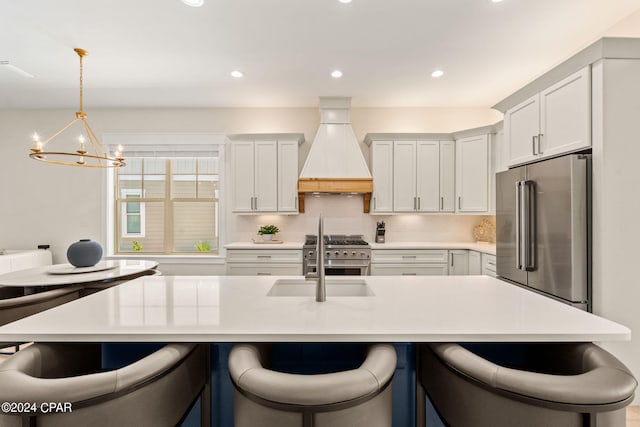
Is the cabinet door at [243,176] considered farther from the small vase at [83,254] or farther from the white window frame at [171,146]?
the small vase at [83,254]

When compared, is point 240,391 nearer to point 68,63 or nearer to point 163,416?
point 163,416

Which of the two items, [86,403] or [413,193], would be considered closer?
[86,403]

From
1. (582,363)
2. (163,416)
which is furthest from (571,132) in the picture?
(163,416)

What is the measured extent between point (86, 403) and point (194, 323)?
359mm

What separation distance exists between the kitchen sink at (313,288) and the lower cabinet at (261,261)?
219 centimetres

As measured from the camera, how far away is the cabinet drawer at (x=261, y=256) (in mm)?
3996

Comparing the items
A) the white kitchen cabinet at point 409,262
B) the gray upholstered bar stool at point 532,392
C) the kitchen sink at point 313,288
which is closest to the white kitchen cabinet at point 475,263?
the white kitchen cabinet at point 409,262

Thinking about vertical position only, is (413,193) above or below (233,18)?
below

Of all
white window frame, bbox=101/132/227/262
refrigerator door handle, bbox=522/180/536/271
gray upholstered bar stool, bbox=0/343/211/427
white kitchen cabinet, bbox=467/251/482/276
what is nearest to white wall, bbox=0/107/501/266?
white window frame, bbox=101/132/227/262

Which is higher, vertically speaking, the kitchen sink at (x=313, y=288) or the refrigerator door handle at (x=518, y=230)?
the refrigerator door handle at (x=518, y=230)

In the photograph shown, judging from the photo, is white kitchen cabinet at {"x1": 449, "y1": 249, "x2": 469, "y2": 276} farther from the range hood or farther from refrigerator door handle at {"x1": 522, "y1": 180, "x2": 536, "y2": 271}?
refrigerator door handle at {"x1": 522, "y1": 180, "x2": 536, "y2": 271}

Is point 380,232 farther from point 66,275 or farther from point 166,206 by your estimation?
point 66,275

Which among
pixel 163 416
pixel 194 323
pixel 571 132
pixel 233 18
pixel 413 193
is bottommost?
pixel 163 416

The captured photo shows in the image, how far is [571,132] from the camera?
88.0 inches
